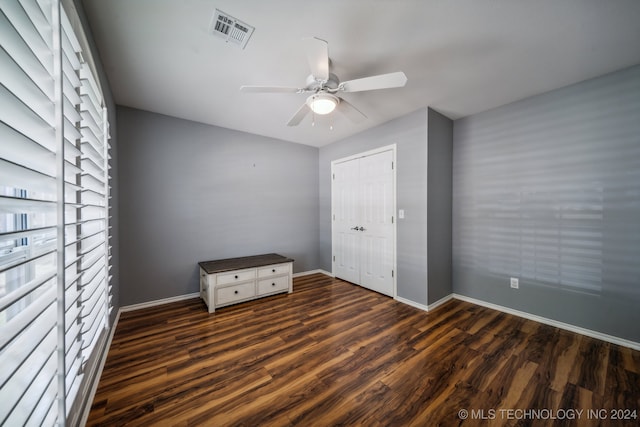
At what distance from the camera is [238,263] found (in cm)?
319

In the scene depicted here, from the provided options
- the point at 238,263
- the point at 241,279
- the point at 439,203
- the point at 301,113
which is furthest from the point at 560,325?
the point at 238,263

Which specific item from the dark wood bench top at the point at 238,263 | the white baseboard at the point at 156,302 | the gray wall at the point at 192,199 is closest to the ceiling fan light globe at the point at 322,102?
the gray wall at the point at 192,199

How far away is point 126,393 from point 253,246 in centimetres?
229

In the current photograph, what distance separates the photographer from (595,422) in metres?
1.38

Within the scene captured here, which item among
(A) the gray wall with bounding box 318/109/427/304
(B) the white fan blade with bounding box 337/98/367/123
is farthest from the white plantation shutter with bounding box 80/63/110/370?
(A) the gray wall with bounding box 318/109/427/304

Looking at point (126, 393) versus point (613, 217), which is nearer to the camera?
point (126, 393)

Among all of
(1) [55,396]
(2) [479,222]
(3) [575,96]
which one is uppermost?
(3) [575,96]

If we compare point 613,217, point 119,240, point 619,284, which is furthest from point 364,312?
point 119,240

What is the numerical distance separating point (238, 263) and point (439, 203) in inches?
113

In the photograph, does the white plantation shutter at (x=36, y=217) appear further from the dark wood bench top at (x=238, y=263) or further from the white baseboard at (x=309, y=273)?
the white baseboard at (x=309, y=273)

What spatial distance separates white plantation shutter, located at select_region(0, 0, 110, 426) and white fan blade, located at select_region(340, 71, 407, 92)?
1.55 m

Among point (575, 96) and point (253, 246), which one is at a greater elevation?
point (575, 96)

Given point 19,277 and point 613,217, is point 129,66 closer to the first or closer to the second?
point 19,277

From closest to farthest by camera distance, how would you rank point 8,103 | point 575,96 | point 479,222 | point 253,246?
point 8,103 < point 575,96 < point 479,222 < point 253,246
